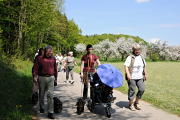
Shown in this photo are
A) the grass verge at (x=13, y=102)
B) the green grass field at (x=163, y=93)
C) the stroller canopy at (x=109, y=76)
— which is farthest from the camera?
the green grass field at (x=163, y=93)

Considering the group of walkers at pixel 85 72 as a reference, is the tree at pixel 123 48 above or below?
above

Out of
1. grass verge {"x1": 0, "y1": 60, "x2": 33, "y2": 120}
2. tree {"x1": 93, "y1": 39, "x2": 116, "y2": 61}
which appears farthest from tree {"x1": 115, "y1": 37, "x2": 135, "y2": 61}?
grass verge {"x1": 0, "y1": 60, "x2": 33, "y2": 120}

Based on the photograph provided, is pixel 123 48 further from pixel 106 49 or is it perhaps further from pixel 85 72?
pixel 85 72

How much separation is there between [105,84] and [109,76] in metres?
0.30

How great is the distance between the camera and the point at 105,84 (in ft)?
16.5

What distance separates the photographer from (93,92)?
551 centimetres

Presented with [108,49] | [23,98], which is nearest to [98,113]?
[23,98]

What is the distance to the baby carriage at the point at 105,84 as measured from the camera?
5138mm

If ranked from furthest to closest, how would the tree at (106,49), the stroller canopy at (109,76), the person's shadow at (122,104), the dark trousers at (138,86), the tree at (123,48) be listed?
the tree at (123,48)
the tree at (106,49)
the person's shadow at (122,104)
the dark trousers at (138,86)
the stroller canopy at (109,76)

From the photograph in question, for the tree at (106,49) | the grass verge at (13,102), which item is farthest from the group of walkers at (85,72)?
the tree at (106,49)

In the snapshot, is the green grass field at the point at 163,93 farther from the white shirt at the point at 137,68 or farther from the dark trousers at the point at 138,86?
the white shirt at the point at 137,68

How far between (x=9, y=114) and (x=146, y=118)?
12.3 ft

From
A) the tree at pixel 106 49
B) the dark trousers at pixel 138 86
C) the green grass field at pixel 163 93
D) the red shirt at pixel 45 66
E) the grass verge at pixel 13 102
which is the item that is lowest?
the green grass field at pixel 163 93

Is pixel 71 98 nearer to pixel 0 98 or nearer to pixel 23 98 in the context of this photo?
pixel 23 98
